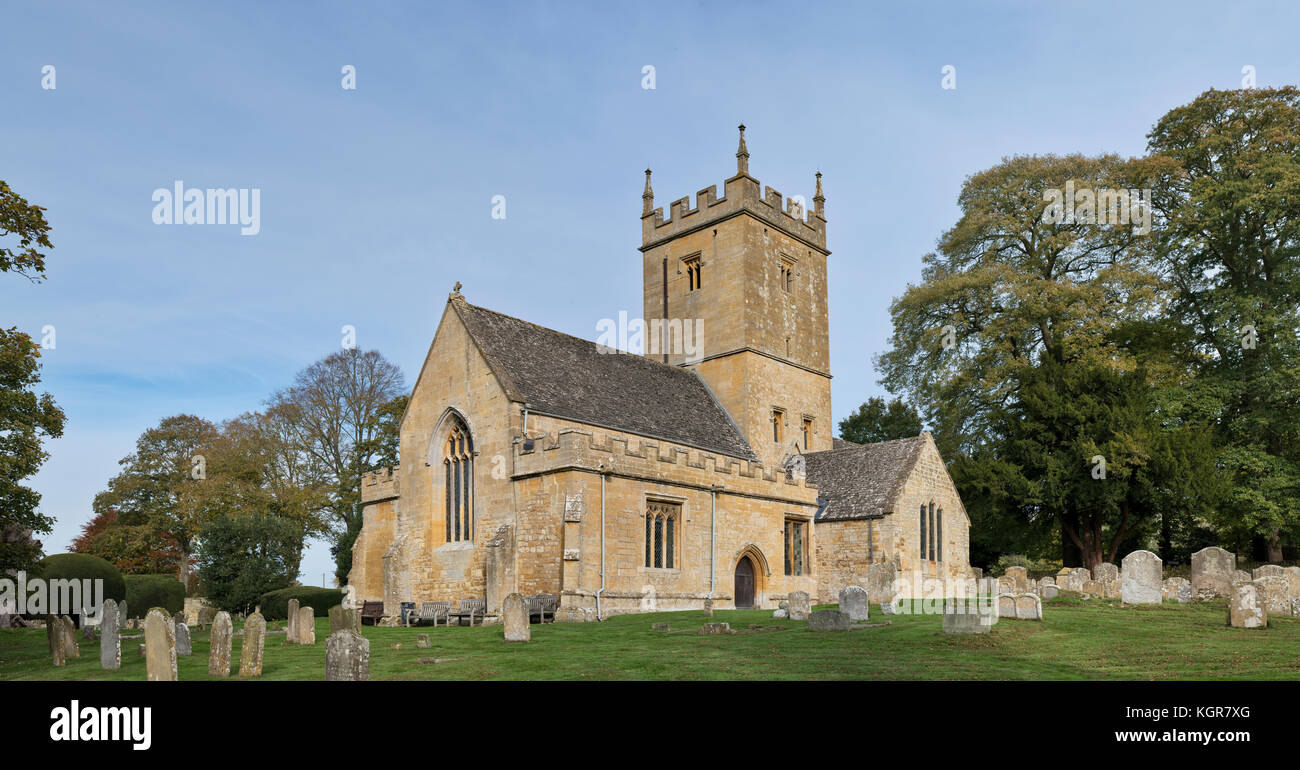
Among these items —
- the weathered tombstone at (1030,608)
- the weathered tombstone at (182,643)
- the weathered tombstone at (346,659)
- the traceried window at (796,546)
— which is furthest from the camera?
the traceried window at (796,546)

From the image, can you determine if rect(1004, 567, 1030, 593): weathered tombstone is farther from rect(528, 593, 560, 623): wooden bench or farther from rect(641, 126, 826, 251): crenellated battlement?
rect(641, 126, 826, 251): crenellated battlement

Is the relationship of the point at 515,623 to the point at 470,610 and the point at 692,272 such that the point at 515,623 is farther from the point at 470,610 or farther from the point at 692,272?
the point at 692,272

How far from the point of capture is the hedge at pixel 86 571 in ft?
107

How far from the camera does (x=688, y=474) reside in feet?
88.5

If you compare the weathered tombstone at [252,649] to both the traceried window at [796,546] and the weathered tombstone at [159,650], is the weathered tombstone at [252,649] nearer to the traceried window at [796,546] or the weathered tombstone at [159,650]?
the weathered tombstone at [159,650]

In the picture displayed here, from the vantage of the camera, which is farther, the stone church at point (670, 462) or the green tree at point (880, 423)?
the green tree at point (880, 423)

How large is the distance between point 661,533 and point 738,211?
47.4ft

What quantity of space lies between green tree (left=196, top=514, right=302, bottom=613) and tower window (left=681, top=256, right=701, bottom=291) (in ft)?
59.5

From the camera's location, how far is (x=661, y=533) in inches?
1042

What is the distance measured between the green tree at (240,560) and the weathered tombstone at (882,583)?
71.5ft

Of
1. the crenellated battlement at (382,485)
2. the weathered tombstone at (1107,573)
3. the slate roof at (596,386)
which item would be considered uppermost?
the slate roof at (596,386)

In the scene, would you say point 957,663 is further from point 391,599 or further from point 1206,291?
point 1206,291

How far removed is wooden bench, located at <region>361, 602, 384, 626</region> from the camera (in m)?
26.7

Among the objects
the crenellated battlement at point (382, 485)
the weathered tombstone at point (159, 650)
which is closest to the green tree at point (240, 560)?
the crenellated battlement at point (382, 485)
